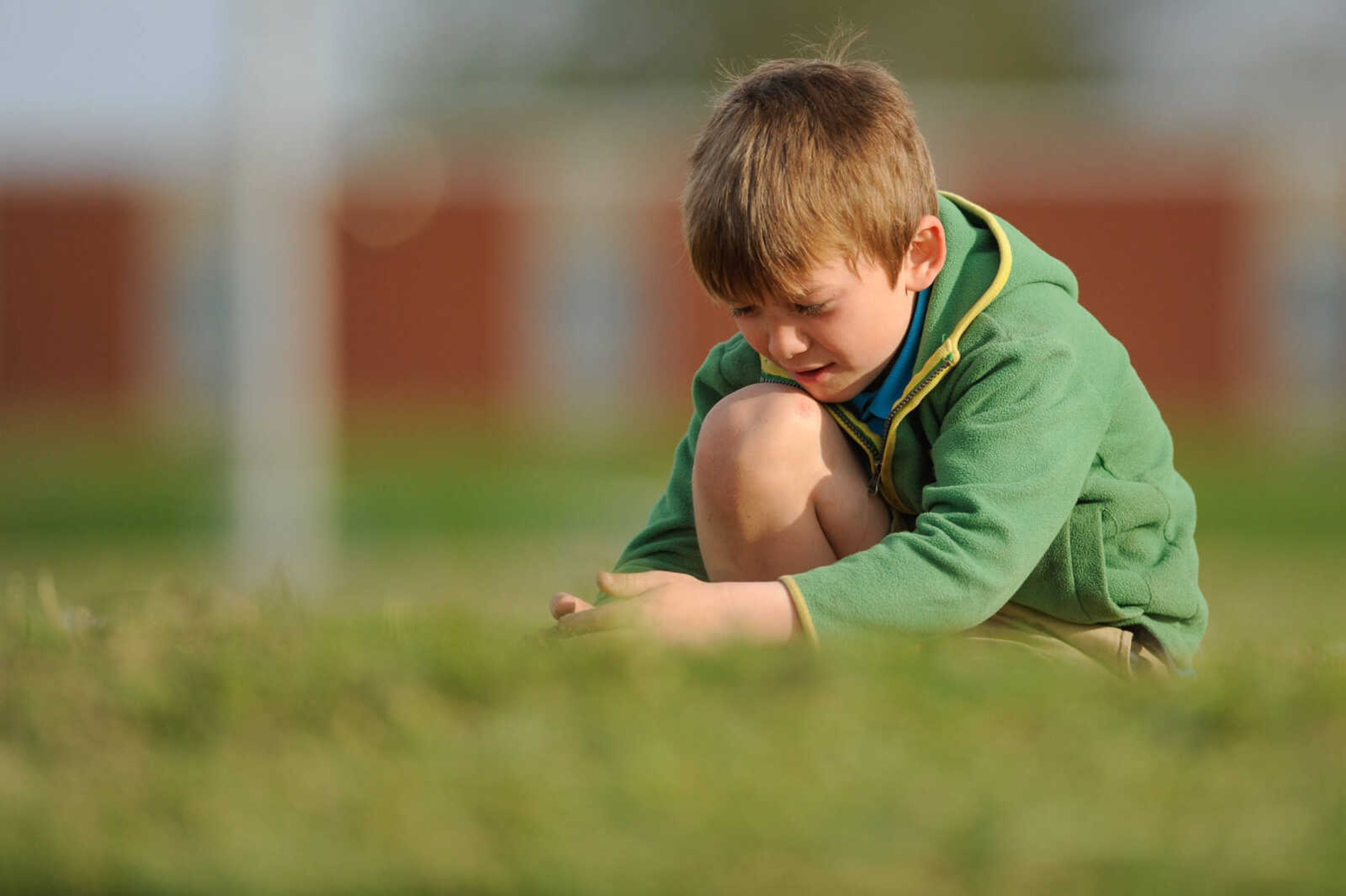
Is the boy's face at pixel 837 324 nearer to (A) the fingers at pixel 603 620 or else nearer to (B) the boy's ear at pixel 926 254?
(B) the boy's ear at pixel 926 254

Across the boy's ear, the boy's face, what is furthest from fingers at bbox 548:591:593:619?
the boy's ear

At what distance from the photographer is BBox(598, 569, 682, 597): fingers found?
242 centimetres

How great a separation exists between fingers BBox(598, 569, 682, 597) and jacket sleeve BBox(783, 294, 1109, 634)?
0.77ft

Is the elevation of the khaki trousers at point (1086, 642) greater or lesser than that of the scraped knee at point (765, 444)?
lesser

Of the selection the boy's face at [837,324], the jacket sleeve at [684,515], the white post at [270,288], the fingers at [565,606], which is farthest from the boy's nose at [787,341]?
the white post at [270,288]

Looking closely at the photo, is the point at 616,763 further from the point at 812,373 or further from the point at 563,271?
the point at 563,271

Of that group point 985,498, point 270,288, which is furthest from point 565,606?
point 270,288

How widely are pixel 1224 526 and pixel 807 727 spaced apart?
1011 cm

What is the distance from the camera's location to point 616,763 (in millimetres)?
1715

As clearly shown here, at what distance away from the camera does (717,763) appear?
5.58ft

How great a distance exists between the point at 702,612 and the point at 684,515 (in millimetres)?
694

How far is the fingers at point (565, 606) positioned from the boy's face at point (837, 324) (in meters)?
0.52

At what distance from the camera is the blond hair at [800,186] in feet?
8.57

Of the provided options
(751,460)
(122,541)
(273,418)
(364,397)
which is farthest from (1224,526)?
(364,397)
